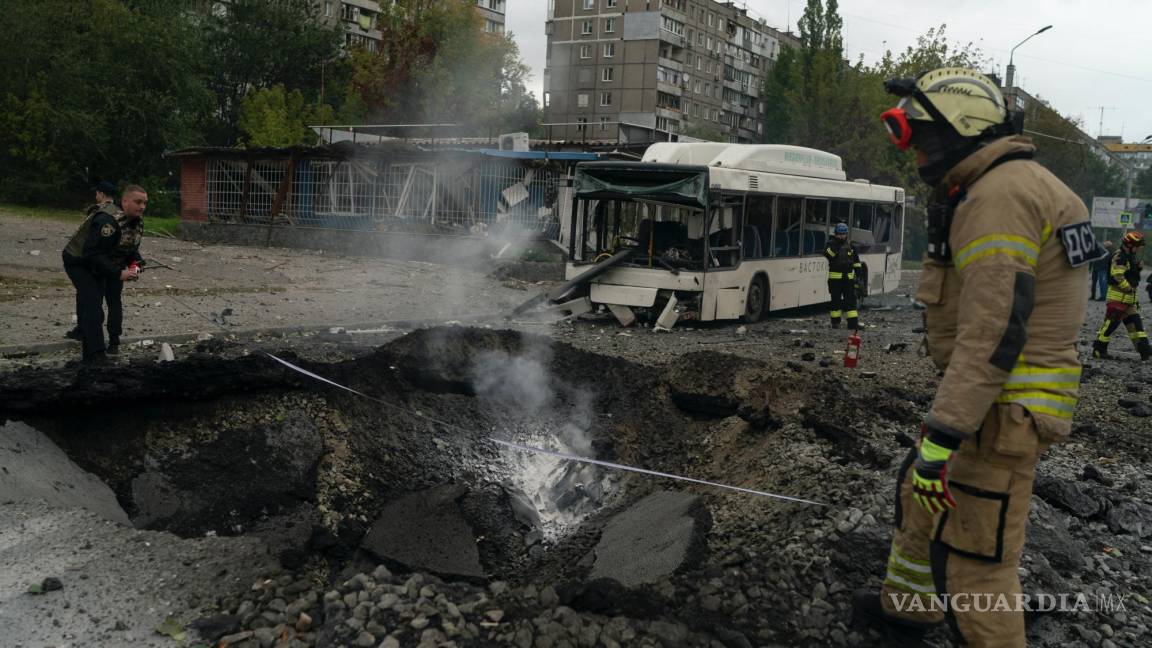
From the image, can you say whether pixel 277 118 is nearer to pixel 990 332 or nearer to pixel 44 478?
pixel 44 478

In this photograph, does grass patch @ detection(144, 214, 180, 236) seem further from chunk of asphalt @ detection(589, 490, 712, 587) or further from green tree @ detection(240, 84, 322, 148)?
chunk of asphalt @ detection(589, 490, 712, 587)

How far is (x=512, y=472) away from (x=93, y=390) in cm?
292

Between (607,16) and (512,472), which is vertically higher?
(607,16)

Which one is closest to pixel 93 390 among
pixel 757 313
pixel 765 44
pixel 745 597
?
pixel 745 597

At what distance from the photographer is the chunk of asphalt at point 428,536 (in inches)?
189

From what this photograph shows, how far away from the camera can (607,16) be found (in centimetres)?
7269

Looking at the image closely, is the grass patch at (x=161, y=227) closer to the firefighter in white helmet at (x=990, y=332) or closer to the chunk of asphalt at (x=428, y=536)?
the chunk of asphalt at (x=428, y=536)

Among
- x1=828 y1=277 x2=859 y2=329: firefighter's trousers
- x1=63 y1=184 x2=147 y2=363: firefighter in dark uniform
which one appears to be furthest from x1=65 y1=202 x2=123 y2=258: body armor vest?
x1=828 y1=277 x2=859 y2=329: firefighter's trousers

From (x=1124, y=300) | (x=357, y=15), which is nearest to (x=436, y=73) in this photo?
(x=357, y=15)

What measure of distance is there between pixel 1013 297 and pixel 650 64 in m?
71.0

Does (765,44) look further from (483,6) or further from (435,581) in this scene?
(435,581)

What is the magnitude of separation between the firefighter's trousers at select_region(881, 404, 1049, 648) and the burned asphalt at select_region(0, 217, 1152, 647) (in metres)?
0.68

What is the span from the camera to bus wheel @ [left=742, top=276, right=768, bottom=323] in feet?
50.6

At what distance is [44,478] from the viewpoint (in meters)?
5.27
